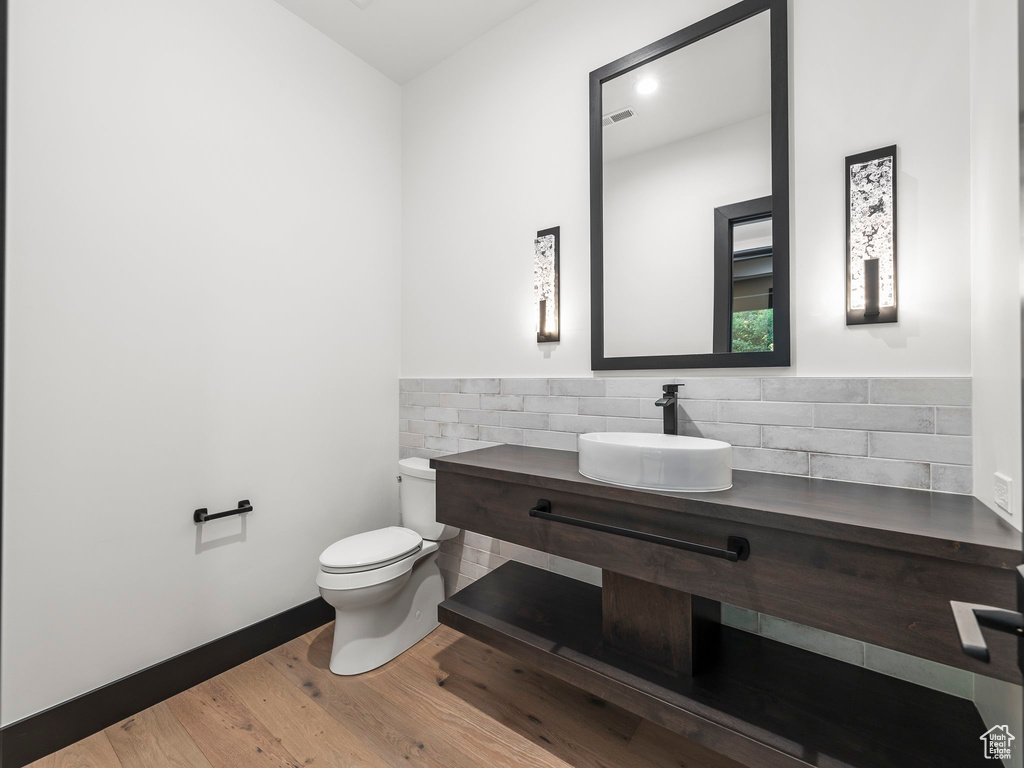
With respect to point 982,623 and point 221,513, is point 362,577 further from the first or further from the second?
point 982,623

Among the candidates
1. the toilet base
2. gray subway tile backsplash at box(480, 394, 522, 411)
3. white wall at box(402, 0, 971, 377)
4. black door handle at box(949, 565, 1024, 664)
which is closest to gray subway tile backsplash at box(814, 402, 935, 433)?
white wall at box(402, 0, 971, 377)

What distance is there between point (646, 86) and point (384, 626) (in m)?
2.33

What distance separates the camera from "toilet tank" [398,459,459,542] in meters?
2.12

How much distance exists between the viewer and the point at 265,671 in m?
1.81

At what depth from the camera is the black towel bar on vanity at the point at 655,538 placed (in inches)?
40.6

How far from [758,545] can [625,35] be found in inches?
72.3

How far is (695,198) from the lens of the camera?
1.59 meters

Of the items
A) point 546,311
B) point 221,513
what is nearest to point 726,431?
point 546,311

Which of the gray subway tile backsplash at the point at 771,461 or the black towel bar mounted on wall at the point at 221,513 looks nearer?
the gray subway tile backsplash at the point at 771,461

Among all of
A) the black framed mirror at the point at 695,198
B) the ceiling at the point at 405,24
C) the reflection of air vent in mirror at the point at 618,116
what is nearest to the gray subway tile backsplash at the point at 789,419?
the black framed mirror at the point at 695,198

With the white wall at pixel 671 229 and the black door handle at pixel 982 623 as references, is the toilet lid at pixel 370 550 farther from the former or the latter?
the black door handle at pixel 982 623

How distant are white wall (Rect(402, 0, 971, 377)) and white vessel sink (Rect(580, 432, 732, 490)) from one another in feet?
1.59

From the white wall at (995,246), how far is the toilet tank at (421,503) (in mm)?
1815

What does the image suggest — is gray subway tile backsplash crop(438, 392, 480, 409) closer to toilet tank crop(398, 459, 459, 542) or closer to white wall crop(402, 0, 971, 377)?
white wall crop(402, 0, 971, 377)
